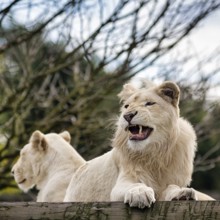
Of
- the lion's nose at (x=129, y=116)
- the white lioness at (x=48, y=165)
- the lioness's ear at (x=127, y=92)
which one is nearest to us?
the lion's nose at (x=129, y=116)

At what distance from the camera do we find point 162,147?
5.72 m

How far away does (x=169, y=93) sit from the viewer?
19.1 ft

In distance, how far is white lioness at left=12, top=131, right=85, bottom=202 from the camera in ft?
26.2

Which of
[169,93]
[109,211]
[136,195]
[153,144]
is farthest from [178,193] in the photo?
[169,93]

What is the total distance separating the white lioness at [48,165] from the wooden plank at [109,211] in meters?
3.06

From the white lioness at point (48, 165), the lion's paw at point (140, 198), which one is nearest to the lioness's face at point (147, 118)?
the lion's paw at point (140, 198)

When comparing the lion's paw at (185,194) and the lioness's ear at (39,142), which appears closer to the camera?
the lion's paw at (185,194)

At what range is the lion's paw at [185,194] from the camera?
4.89m

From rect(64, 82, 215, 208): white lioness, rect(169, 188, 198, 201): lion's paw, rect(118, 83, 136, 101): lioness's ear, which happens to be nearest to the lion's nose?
rect(64, 82, 215, 208): white lioness

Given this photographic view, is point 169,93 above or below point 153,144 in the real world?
above

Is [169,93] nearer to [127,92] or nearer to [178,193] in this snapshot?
[127,92]

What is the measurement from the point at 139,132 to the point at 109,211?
1.06 m

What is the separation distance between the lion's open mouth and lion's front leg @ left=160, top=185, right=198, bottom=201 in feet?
1.33

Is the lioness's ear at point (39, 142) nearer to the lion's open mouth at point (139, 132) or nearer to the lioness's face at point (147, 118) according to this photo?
the lioness's face at point (147, 118)
